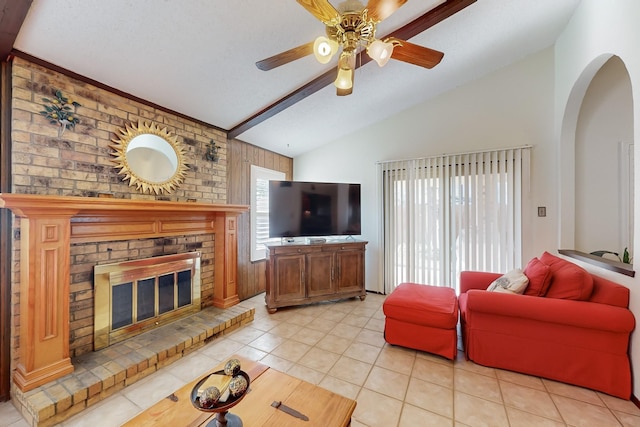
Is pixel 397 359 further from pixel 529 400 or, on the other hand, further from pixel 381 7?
pixel 381 7

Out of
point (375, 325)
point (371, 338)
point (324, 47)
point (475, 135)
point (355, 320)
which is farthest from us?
point (475, 135)

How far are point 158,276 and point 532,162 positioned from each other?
4.48m

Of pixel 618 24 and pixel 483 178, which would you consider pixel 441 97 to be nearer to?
pixel 483 178

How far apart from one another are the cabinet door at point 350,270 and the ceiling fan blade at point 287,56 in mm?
2587

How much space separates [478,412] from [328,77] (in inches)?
119

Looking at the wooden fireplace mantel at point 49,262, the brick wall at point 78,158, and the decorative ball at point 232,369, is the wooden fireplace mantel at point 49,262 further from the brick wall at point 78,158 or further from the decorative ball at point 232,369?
the decorative ball at point 232,369

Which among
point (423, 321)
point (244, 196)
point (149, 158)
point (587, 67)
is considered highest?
point (587, 67)

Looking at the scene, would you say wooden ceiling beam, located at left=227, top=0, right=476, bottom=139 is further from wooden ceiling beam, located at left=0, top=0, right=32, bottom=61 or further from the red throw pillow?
the red throw pillow

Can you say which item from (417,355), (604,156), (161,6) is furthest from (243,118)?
(604,156)

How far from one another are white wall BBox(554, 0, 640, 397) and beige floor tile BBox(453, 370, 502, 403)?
0.88 meters

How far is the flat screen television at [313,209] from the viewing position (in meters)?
3.56

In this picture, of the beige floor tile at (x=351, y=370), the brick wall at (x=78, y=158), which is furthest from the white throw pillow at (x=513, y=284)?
the brick wall at (x=78, y=158)

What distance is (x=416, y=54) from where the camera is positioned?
1689mm

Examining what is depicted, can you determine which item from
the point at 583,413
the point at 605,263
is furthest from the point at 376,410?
the point at 605,263
